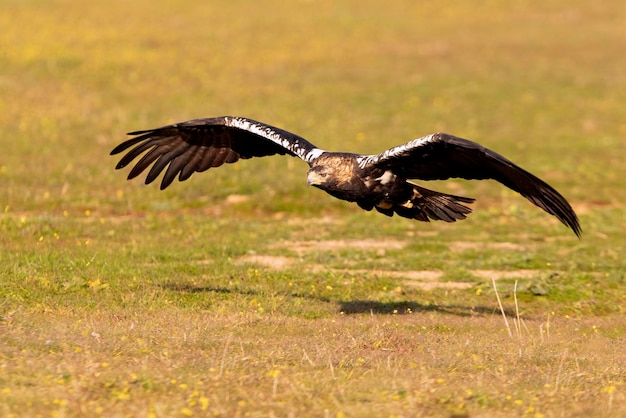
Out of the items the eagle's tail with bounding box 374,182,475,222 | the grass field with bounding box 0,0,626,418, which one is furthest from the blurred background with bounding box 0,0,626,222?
the eagle's tail with bounding box 374,182,475,222

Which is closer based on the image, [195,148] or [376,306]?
[376,306]

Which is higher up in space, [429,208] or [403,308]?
[429,208]

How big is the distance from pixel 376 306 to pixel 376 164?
7.07ft

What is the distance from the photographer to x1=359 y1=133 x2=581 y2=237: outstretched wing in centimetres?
1016

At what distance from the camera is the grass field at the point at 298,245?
8.60m

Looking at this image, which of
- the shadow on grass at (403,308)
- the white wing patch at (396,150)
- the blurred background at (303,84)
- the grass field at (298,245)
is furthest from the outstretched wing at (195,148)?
the blurred background at (303,84)

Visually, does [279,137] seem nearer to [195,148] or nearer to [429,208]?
[195,148]

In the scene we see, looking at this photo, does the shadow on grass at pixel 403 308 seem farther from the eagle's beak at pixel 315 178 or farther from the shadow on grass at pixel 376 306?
the eagle's beak at pixel 315 178

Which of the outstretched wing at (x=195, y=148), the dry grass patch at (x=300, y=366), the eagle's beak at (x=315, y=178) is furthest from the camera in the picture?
the outstretched wing at (x=195, y=148)

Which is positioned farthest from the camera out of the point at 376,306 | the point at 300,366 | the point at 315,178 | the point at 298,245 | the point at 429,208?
the point at 298,245

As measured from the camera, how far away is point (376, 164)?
11648mm

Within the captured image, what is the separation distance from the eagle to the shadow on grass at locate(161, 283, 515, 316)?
47.5 inches

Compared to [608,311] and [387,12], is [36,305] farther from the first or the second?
[387,12]

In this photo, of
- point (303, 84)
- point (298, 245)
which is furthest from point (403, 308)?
point (303, 84)
